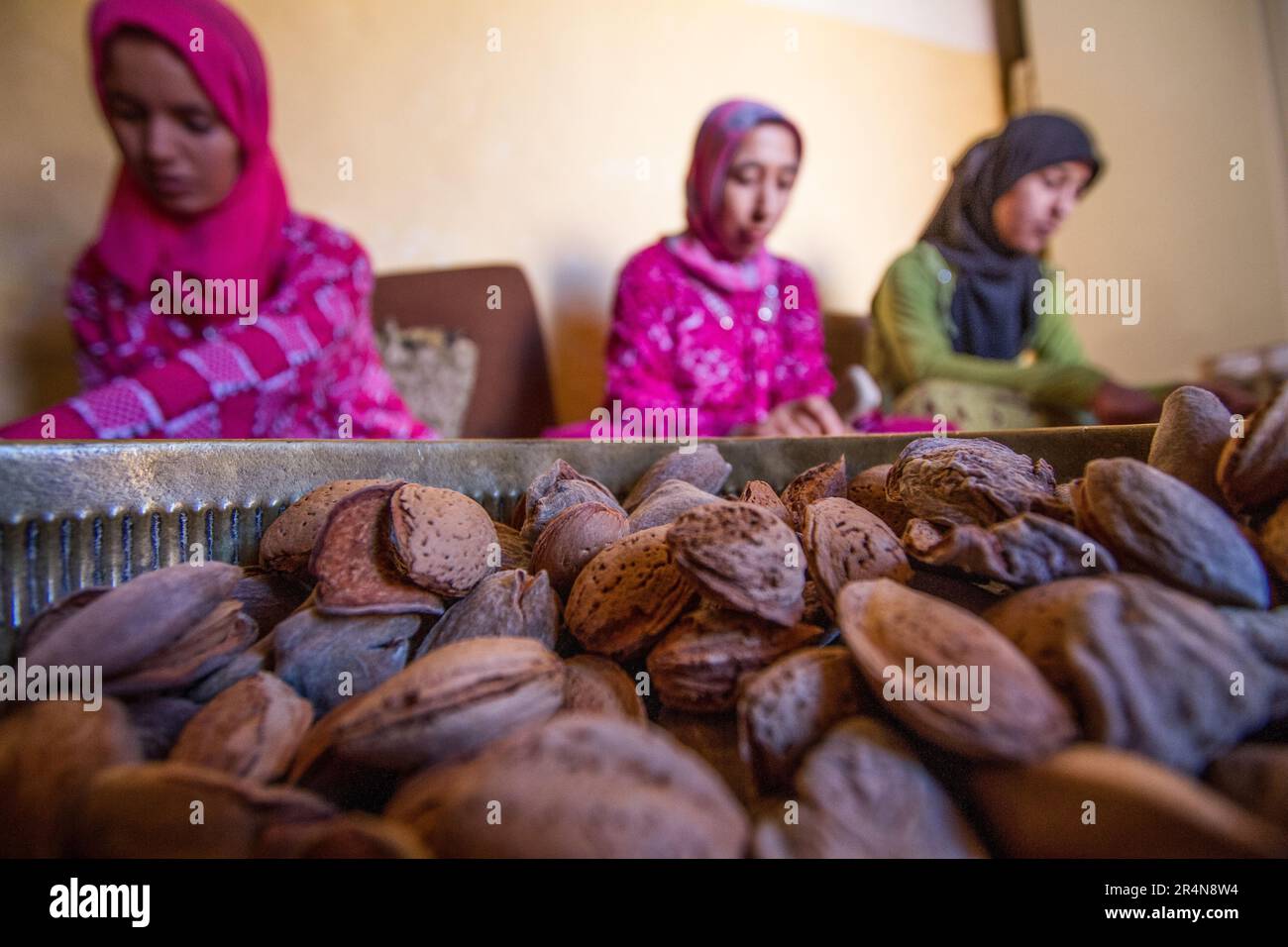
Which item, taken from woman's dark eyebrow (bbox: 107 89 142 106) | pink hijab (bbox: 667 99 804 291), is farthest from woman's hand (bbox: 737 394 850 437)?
woman's dark eyebrow (bbox: 107 89 142 106)

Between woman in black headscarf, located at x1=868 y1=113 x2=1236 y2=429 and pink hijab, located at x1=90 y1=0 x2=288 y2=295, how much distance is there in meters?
1.25

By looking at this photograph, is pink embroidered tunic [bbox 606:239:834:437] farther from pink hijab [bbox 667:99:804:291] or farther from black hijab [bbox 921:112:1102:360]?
black hijab [bbox 921:112:1102:360]

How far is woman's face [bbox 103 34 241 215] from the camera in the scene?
1.09 metres

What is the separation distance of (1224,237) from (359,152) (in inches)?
102

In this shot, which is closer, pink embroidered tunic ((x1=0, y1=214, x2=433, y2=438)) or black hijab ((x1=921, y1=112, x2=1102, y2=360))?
pink embroidered tunic ((x1=0, y1=214, x2=433, y2=438))

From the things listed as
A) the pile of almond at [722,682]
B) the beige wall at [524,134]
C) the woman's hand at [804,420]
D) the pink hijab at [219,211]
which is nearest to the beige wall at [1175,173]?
the beige wall at [524,134]

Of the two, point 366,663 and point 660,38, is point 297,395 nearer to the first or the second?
point 366,663

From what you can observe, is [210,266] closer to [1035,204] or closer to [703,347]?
[703,347]

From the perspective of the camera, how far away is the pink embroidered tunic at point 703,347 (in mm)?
1500

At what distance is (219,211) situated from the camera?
48.9 inches

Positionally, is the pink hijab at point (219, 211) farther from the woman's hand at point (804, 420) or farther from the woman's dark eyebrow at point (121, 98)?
the woman's hand at point (804, 420)

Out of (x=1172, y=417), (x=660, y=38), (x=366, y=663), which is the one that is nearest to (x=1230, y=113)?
(x=660, y=38)

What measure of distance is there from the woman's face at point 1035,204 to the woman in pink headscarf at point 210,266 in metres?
1.34

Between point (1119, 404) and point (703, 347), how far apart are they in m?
0.79
